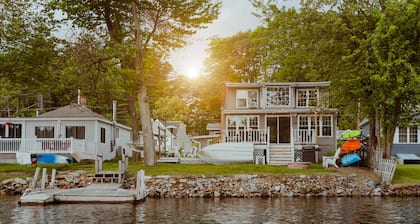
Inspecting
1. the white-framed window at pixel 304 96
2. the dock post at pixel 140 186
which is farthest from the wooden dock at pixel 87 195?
the white-framed window at pixel 304 96

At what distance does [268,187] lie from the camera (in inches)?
898

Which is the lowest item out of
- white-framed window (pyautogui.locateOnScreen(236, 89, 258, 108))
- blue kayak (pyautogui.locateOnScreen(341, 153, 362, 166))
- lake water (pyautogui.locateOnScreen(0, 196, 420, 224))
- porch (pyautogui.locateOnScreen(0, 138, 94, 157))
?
lake water (pyautogui.locateOnScreen(0, 196, 420, 224))

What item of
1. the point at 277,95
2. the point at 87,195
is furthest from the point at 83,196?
the point at 277,95

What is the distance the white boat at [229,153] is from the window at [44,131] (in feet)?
35.6

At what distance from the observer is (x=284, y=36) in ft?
81.5

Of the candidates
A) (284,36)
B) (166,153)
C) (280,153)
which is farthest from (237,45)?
(284,36)

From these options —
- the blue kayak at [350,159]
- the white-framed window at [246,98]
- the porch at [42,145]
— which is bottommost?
the blue kayak at [350,159]

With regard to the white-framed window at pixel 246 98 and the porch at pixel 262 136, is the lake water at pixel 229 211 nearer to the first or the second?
the porch at pixel 262 136

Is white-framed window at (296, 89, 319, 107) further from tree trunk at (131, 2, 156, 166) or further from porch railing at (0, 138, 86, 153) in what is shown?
porch railing at (0, 138, 86, 153)

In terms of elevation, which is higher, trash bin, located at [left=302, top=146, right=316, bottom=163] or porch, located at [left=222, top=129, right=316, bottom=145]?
porch, located at [left=222, top=129, right=316, bottom=145]

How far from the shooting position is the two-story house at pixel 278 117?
31.8 meters

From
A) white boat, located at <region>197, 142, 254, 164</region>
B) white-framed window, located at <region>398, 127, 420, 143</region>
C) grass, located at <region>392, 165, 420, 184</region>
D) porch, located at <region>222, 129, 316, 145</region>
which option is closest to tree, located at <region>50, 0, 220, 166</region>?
white boat, located at <region>197, 142, 254, 164</region>

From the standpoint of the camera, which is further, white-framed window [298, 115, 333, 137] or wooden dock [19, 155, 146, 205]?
white-framed window [298, 115, 333, 137]

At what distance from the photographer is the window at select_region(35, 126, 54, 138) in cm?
3428
